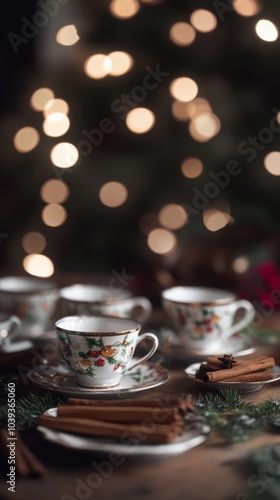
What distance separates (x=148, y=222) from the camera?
2578 millimetres

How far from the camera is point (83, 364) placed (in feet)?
3.49

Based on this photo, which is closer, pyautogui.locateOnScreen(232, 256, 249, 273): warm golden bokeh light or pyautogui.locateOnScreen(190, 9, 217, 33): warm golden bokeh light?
pyautogui.locateOnScreen(232, 256, 249, 273): warm golden bokeh light

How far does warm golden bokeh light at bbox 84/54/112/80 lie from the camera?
90.9 inches

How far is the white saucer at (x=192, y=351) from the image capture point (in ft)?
4.18

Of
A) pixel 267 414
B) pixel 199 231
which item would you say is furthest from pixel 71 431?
pixel 199 231

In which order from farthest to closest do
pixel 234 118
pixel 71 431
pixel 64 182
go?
pixel 64 182 < pixel 234 118 < pixel 71 431

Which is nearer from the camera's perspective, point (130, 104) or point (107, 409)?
point (107, 409)

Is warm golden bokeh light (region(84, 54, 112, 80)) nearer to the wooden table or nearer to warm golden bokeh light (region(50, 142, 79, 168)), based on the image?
warm golden bokeh light (region(50, 142, 79, 168))

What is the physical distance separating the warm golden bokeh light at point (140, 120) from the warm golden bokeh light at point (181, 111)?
0.38 ft

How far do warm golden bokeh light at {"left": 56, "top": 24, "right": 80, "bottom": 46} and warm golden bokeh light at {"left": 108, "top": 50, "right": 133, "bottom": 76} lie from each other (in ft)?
0.94

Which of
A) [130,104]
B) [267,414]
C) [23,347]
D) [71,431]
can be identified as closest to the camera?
[71,431]

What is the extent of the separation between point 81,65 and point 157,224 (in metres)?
0.70

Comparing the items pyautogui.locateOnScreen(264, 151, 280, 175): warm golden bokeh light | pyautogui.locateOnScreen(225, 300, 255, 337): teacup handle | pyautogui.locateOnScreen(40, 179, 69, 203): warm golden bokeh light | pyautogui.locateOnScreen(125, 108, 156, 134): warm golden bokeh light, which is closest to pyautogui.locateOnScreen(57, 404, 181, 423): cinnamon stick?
pyautogui.locateOnScreen(225, 300, 255, 337): teacup handle

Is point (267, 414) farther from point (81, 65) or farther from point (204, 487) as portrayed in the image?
point (81, 65)
